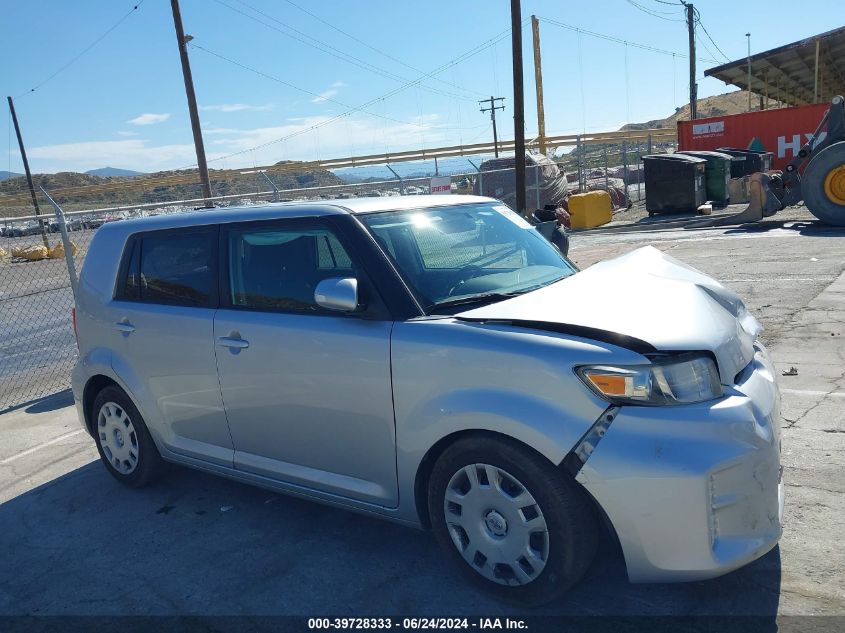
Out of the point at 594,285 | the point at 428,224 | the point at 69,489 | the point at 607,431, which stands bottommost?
the point at 69,489

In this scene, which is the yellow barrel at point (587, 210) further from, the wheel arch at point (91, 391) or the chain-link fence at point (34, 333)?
the wheel arch at point (91, 391)

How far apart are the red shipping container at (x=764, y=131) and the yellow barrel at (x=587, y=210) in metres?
Answer: 6.22

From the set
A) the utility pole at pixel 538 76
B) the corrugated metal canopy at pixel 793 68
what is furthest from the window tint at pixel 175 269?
the utility pole at pixel 538 76

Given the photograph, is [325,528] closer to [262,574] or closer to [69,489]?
[262,574]

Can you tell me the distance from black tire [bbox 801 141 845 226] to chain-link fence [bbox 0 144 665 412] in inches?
245

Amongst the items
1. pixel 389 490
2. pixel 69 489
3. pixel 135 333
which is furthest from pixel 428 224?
pixel 69 489

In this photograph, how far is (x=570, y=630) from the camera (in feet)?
9.29

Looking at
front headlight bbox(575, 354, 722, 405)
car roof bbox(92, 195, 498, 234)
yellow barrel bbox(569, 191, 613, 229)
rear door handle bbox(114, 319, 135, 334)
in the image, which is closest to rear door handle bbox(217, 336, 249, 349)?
car roof bbox(92, 195, 498, 234)

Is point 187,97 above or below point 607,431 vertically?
above

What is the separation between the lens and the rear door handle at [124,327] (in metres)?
4.45

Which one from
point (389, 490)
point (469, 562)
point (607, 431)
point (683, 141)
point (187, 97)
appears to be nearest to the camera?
point (607, 431)

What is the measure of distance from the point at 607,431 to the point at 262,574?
1.90 m

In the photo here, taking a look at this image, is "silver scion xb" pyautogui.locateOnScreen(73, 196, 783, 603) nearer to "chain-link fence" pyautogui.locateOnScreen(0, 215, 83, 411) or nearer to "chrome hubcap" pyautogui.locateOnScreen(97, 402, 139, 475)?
"chrome hubcap" pyautogui.locateOnScreen(97, 402, 139, 475)

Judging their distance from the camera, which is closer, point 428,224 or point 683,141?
point 428,224
